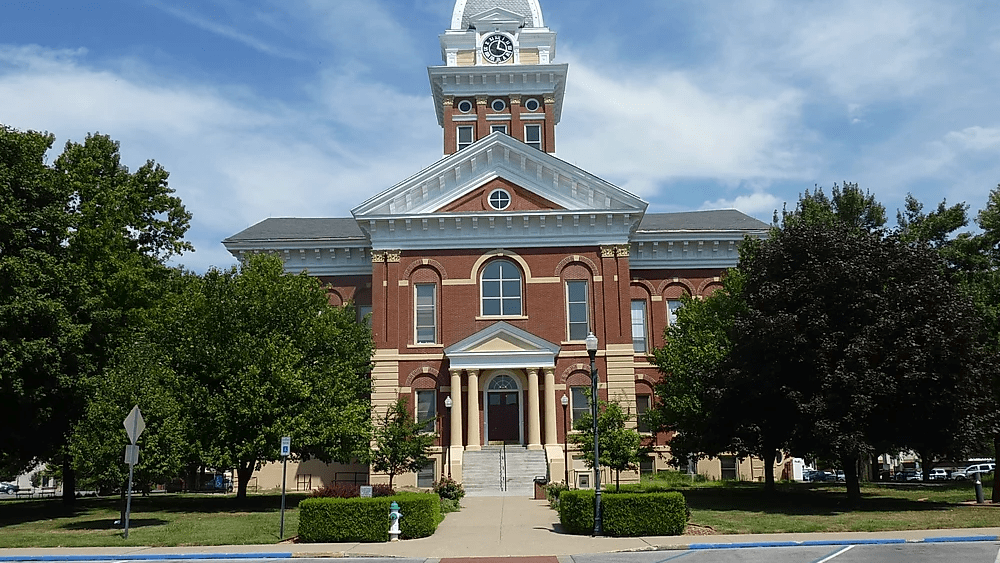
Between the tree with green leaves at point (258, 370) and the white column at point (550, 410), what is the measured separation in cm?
821

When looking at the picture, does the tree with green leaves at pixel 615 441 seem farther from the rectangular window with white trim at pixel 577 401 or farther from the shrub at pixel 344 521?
the shrub at pixel 344 521

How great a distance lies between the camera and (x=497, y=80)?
49219mm

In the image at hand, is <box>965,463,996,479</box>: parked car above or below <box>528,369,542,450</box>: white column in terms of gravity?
below

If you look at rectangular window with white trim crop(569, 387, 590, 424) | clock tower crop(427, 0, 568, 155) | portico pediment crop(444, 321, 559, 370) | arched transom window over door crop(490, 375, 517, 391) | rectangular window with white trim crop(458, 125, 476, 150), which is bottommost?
rectangular window with white trim crop(569, 387, 590, 424)

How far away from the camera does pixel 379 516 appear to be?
19531 mm

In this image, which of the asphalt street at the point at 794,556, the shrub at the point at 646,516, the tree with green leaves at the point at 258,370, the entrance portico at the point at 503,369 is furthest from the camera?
the entrance portico at the point at 503,369

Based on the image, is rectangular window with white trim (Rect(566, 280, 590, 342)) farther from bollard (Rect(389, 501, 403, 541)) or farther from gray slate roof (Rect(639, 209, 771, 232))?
bollard (Rect(389, 501, 403, 541))

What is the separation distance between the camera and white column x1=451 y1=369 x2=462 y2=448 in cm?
3616

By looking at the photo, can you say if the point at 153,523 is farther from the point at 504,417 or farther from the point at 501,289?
the point at 501,289

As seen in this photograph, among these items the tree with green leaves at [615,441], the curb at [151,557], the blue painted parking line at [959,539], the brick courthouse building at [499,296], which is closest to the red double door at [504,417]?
the brick courthouse building at [499,296]

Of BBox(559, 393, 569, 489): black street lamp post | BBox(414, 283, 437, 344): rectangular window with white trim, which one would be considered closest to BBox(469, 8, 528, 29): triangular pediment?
BBox(414, 283, 437, 344): rectangular window with white trim

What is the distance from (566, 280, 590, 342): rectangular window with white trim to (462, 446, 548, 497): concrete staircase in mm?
5767

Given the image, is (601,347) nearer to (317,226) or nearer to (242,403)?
(242,403)

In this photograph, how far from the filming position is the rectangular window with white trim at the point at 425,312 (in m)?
38.5
